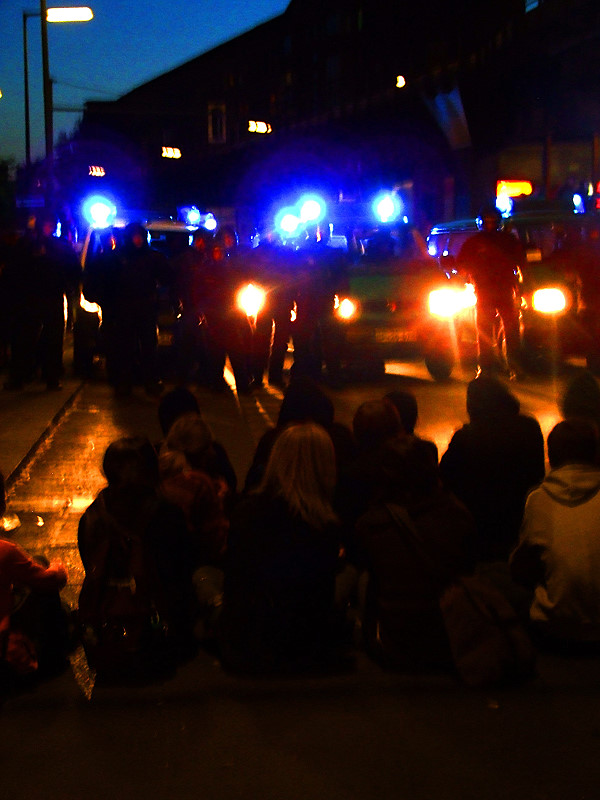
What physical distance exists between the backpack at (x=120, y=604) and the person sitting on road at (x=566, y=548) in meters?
1.66

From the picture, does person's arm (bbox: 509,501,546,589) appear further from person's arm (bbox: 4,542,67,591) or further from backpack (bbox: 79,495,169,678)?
person's arm (bbox: 4,542,67,591)

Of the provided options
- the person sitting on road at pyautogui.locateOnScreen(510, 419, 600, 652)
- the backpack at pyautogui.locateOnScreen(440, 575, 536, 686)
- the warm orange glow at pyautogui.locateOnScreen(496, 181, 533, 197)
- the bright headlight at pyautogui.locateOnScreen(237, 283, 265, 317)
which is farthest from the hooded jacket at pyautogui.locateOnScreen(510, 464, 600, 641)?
the warm orange glow at pyautogui.locateOnScreen(496, 181, 533, 197)

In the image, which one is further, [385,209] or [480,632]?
[385,209]

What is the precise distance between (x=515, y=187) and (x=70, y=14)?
12125 mm

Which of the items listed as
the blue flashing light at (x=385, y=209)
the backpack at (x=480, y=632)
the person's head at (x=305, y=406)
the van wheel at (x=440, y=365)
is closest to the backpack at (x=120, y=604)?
the backpack at (x=480, y=632)

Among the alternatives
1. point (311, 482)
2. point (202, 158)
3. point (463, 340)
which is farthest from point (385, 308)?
point (202, 158)

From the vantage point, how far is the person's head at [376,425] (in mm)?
6086

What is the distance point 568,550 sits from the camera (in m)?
5.14

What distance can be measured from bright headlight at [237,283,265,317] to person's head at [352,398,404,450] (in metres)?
8.31

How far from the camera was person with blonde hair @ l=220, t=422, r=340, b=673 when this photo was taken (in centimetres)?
492

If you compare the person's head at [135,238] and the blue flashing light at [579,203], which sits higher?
the blue flashing light at [579,203]

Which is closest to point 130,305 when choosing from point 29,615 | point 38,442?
point 38,442

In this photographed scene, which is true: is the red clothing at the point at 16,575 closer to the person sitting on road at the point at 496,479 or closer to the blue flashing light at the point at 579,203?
the person sitting on road at the point at 496,479

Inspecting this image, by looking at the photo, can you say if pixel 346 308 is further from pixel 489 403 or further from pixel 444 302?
pixel 489 403
